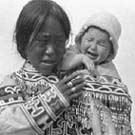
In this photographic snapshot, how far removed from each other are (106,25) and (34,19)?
416 millimetres

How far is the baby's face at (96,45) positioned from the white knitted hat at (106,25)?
Answer: 23mm

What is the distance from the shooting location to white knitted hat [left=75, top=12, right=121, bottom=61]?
1921mm

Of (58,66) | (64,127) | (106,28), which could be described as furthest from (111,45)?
(64,127)

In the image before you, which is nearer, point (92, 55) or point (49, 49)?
point (49, 49)

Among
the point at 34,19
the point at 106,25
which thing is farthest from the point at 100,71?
the point at 34,19

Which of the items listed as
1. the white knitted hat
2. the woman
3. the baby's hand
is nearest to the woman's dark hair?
the woman

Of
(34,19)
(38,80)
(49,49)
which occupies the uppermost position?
(34,19)

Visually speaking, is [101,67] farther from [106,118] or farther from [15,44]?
[15,44]

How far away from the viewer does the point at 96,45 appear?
190cm

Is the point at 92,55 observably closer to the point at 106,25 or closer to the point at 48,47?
the point at 106,25

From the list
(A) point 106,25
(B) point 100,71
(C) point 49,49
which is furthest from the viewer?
(A) point 106,25

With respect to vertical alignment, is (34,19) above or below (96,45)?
above

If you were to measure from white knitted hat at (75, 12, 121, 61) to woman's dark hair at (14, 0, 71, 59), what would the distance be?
10.1 inches

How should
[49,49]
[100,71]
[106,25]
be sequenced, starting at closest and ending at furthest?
[49,49] → [100,71] → [106,25]
